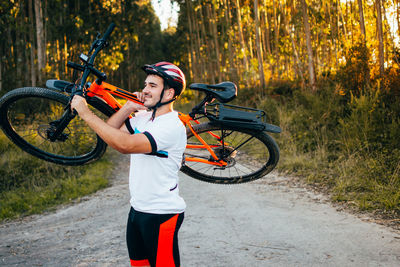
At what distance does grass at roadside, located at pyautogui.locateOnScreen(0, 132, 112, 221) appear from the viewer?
21.2 feet

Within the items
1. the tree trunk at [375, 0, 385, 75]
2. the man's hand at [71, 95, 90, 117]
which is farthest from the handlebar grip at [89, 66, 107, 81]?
the tree trunk at [375, 0, 385, 75]

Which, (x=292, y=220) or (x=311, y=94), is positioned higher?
(x=311, y=94)

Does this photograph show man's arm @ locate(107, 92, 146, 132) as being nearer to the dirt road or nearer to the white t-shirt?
the white t-shirt

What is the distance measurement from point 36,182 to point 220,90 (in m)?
5.97

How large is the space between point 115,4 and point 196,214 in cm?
1789

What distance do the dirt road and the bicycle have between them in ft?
2.74

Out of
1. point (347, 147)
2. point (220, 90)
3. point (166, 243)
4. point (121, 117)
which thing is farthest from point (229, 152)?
point (347, 147)

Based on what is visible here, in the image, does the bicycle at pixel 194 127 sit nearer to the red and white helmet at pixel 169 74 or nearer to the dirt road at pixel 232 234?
the red and white helmet at pixel 169 74

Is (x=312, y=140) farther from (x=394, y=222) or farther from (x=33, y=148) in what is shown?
(x=33, y=148)

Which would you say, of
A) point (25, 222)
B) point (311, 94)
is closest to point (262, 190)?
point (311, 94)

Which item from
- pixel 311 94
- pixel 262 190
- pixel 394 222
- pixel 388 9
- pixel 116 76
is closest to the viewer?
pixel 394 222

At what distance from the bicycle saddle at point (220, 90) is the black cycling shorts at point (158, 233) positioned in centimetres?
116

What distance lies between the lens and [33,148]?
3107mm

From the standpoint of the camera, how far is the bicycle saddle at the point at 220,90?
287cm
